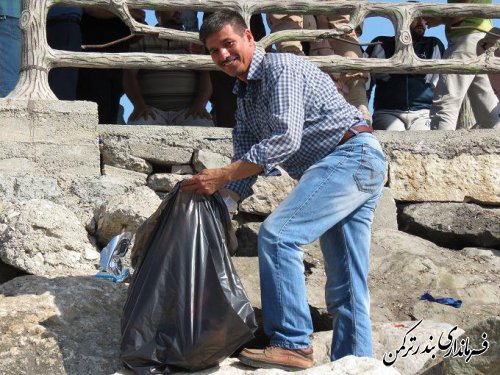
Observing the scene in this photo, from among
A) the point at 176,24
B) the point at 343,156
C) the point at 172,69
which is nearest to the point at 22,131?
the point at 172,69

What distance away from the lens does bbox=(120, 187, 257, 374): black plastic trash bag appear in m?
4.43

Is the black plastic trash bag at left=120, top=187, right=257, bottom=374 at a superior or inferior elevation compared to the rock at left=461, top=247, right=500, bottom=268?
superior

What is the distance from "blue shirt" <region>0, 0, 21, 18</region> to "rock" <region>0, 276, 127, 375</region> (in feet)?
9.98

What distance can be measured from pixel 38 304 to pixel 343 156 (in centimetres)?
161

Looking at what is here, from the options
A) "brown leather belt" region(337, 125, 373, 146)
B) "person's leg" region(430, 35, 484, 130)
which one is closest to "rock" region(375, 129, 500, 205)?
"person's leg" region(430, 35, 484, 130)

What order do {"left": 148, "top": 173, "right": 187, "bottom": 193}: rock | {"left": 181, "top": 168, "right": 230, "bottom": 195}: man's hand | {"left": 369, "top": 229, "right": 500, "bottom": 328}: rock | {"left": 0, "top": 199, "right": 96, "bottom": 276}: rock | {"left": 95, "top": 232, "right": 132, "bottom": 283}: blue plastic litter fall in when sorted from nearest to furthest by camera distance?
{"left": 181, "top": 168, "right": 230, "bottom": 195}: man's hand → {"left": 95, "top": 232, "right": 132, "bottom": 283}: blue plastic litter → {"left": 0, "top": 199, "right": 96, "bottom": 276}: rock → {"left": 369, "top": 229, "right": 500, "bottom": 328}: rock → {"left": 148, "top": 173, "right": 187, "bottom": 193}: rock

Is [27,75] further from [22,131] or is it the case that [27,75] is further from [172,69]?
[172,69]

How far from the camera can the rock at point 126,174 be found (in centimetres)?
664

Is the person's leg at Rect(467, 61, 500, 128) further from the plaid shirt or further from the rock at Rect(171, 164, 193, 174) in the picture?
the plaid shirt

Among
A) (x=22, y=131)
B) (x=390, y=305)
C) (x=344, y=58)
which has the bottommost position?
(x=390, y=305)

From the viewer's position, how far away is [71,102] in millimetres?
6574

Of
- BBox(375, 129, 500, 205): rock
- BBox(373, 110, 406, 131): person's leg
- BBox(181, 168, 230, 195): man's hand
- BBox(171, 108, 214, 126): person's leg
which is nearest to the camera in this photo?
BBox(181, 168, 230, 195): man's hand

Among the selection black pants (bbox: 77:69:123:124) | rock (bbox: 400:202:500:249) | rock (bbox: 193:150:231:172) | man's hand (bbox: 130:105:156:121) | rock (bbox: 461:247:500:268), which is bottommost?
rock (bbox: 461:247:500:268)

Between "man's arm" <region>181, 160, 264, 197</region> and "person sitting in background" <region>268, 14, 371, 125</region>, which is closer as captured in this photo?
"man's arm" <region>181, 160, 264, 197</region>
